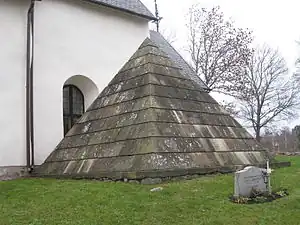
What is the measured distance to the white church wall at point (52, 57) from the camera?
36.7 feet

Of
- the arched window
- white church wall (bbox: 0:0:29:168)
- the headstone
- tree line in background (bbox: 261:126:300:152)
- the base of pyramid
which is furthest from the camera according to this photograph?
tree line in background (bbox: 261:126:300:152)

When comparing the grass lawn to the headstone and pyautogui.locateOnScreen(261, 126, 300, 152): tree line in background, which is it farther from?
pyautogui.locateOnScreen(261, 126, 300, 152): tree line in background

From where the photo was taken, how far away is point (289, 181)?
26.0ft

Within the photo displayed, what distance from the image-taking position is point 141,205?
6.11 meters

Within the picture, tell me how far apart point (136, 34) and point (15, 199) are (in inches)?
360

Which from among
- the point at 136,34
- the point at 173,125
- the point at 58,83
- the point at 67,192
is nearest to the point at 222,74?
the point at 136,34

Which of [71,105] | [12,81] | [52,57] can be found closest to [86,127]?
[12,81]

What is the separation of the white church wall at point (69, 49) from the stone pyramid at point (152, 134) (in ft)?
4.83

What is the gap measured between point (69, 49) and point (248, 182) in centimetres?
814

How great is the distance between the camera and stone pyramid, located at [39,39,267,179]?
320 inches

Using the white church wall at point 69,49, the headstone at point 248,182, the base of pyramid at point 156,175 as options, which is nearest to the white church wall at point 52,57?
the white church wall at point 69,49

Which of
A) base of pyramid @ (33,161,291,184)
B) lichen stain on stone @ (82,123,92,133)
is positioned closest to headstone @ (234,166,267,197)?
base of pyramid @ (33,161,291,184)

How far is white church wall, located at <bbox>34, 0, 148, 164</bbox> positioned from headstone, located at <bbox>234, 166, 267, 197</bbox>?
6811mm

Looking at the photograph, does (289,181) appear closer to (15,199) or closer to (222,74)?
(15,199)
